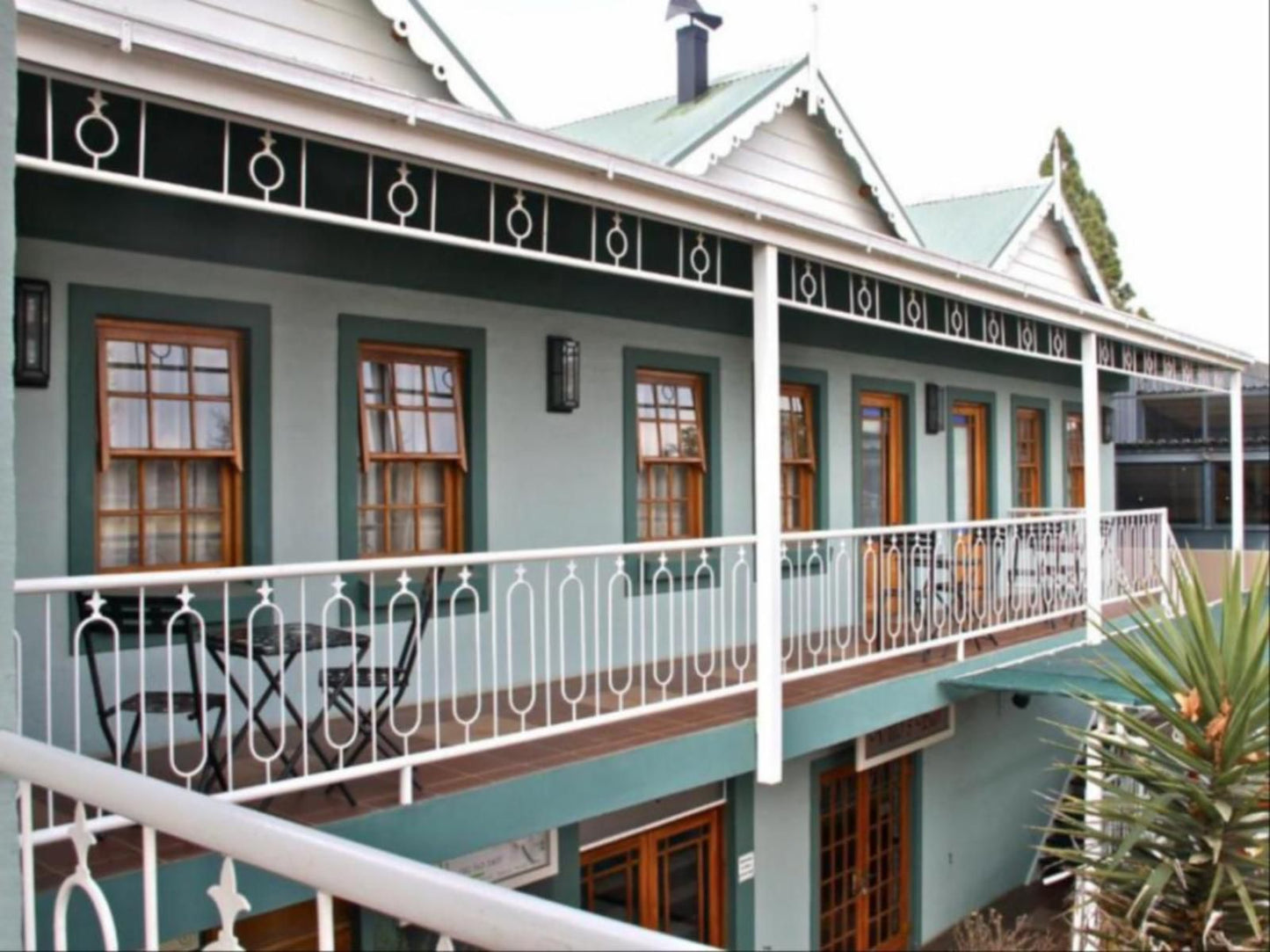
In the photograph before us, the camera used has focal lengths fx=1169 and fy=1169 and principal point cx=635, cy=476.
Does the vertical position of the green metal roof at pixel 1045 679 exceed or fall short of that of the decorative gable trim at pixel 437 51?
it falls short

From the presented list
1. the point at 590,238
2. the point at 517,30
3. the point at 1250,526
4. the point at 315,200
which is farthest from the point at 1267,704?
the point at 1250,526

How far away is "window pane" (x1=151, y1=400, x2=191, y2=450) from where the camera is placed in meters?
5.88

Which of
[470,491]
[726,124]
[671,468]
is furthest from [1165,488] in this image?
[470,491]

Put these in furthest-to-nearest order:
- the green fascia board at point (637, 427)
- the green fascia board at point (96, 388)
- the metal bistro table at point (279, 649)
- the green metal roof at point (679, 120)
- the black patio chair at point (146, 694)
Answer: the green metal roof at point (679, 120)
the green fascia board at point (637, 427)
the green fascia board at point (96, 388)
the metal bistro table at point (279, 649)
the black patio chair at point (146, 694)

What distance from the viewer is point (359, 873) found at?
1.24m

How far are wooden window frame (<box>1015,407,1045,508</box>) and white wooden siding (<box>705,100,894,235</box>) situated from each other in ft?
10.7

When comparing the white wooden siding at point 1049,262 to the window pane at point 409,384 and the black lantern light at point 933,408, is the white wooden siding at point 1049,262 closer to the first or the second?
the black lantern light at point 933,408

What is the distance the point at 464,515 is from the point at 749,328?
3.26 meters

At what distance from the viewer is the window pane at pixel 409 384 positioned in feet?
22.8

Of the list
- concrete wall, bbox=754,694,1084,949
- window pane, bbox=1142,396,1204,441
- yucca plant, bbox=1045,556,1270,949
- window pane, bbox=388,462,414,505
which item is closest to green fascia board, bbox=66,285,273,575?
window pane, bbox=388,462,414,505

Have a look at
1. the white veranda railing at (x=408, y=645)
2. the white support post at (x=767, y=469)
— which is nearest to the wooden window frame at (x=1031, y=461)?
the white veranda railing at (x=408, y=645)

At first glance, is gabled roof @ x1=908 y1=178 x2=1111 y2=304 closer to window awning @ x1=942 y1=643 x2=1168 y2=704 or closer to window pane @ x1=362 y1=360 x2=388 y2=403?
window awning @ x1=942 y1=643 x2=1168 y2=704

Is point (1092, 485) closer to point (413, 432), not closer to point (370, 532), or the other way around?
point (413, 432)

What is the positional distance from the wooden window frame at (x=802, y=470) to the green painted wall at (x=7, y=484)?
27.2 feet
